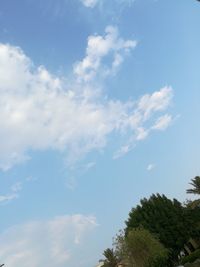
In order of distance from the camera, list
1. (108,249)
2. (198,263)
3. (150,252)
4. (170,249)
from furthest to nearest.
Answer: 1. (170,249)
2. (108,249)
3. (150,252)
4. (198,263)

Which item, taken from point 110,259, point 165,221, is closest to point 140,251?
point 110,259

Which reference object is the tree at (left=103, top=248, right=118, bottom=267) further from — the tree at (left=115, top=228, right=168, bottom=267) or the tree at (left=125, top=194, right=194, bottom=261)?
the tree at (left=125, top=194, right=194, bottom=261)

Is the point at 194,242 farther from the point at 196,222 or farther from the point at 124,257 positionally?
the point at 124,257

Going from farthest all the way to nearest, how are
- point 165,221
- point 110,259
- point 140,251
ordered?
1. point 165,221
2. point 110,259
3. point 140,251

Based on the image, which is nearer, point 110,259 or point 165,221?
point 110,259

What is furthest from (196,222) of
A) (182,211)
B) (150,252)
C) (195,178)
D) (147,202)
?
(150,252)

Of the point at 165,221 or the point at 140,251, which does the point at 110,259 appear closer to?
the point at 140,251

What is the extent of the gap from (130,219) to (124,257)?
2271 centimetres

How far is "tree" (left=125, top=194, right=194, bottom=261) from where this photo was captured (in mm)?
81438

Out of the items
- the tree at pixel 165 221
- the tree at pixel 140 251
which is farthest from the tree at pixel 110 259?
the tree at pixel 165 221

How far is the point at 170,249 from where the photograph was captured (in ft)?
264

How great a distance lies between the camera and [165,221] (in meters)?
83.6

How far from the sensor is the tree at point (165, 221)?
81.4m

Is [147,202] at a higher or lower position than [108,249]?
higher
